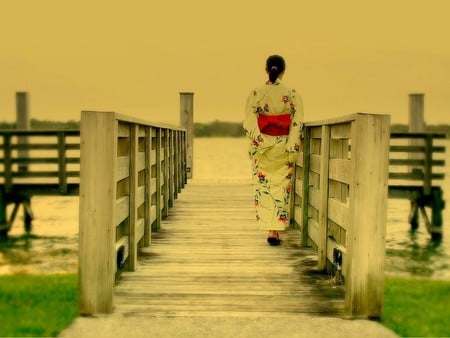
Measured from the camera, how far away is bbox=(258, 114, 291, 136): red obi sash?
567 cm

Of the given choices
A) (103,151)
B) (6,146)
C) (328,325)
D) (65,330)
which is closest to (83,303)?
(65,330)

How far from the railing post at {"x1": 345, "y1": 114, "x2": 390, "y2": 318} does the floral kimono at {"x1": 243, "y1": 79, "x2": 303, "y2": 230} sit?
78.9 inches

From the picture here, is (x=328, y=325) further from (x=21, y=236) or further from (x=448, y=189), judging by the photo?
(x=448, y=189)

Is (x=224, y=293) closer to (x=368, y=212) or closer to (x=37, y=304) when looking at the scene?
(x=368, y=212)

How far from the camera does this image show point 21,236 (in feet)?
44.1

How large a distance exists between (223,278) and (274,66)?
213 centimetres

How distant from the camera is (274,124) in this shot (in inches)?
224

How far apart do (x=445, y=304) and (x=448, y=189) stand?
68.7 ft

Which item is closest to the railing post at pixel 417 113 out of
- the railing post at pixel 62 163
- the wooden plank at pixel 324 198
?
the railing post at pixel 62 163

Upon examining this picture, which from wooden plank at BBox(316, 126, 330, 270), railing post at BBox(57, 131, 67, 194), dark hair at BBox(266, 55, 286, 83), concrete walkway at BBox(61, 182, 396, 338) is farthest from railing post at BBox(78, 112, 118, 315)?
railing post at BBox(57, 131, 67, 194)

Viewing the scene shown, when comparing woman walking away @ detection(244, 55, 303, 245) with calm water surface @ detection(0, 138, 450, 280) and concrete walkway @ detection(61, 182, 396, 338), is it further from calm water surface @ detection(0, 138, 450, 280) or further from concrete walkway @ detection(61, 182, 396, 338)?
calm water surface @ detection(0, 138, 450, 280)

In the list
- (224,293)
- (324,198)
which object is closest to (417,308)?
(324,198)

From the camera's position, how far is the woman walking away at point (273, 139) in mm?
5633

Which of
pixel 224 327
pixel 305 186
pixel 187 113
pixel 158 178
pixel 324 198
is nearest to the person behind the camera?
pixel 224 327
